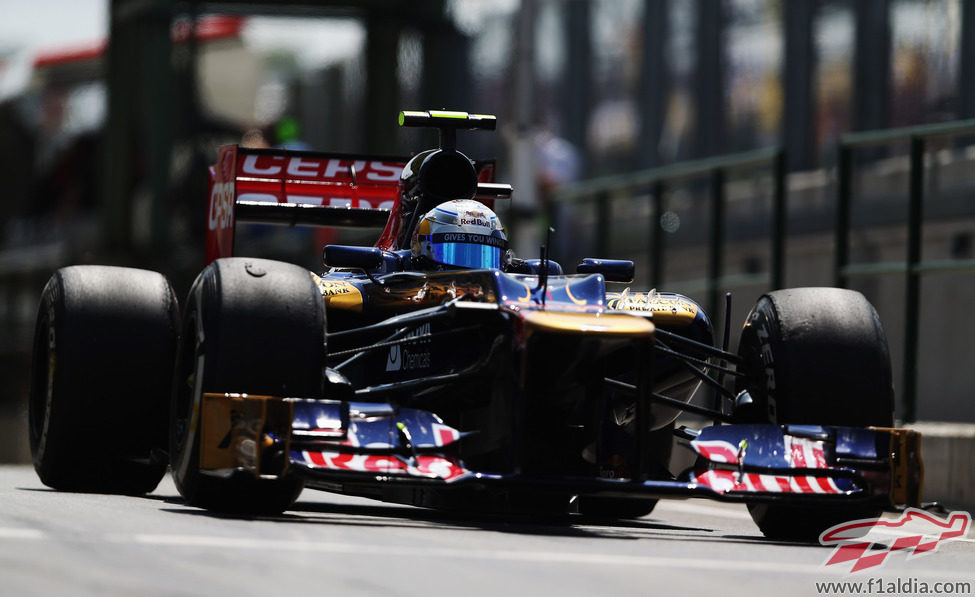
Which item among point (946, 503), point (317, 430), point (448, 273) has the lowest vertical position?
point (946, 503)

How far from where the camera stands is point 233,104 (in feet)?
110

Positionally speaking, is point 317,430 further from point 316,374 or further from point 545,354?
point 545,354

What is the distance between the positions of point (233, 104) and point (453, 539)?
89.1 ft

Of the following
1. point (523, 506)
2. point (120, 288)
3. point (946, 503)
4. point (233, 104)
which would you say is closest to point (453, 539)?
point (523, 506)

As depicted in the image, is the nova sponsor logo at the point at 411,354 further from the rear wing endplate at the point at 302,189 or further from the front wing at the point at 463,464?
the rear wing endplate at the point at 302,189

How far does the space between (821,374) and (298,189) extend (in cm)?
447

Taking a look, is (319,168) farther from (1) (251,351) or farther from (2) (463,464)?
(2) (463,464)

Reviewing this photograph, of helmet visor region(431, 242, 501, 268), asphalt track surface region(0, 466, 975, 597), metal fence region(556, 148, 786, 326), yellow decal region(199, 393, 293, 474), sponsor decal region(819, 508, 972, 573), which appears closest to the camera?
asphalt track surface region(0, 466, 975, 597)

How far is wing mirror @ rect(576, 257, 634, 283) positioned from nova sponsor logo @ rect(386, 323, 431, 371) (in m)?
1.04

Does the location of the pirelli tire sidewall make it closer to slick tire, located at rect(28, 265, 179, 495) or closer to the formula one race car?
the formula one race car

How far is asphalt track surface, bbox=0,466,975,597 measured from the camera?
551cm

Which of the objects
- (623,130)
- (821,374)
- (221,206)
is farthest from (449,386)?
(623,130)

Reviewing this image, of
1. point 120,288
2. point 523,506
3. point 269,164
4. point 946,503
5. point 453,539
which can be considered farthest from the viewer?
point 269,164

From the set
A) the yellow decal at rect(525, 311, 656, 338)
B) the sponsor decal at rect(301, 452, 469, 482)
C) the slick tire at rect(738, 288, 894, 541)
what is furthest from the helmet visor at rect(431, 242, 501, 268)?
the sponsor decal at rect(301, 452, 469, 482)
